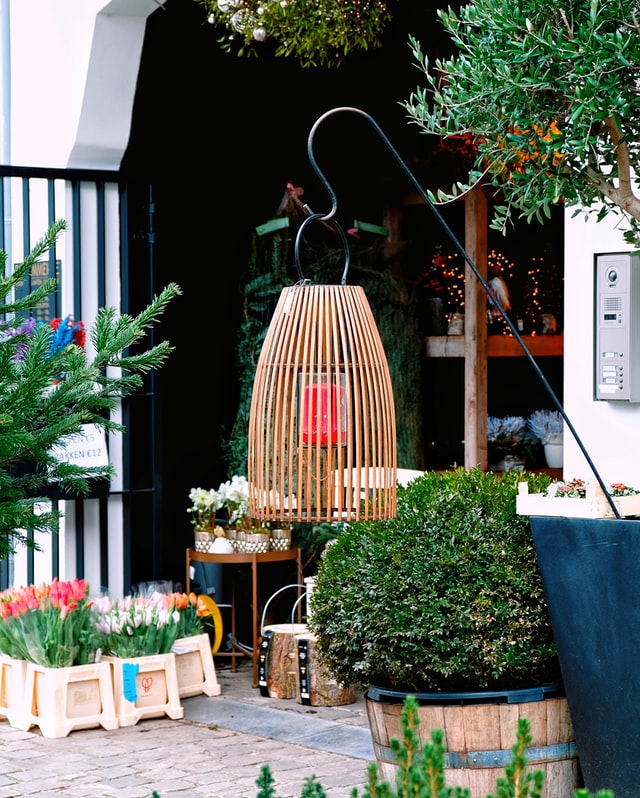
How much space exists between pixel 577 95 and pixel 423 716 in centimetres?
211

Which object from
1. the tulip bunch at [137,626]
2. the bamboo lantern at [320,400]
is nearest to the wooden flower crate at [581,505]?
the bamboo lantern at [320,400]

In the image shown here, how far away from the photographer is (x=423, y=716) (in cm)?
427

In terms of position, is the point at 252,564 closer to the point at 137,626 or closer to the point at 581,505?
the point at 137,626

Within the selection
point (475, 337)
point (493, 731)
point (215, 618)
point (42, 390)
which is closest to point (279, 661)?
point (215, 618)

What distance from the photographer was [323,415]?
3.38 m

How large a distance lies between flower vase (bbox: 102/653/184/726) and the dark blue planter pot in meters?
2.36

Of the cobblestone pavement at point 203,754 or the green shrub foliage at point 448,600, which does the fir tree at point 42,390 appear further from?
the cobblestone pavement at point 203,754

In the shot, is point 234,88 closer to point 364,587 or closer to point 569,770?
point 364,587

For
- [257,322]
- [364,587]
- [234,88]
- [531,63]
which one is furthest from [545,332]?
[531,63]

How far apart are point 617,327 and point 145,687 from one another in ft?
9.00

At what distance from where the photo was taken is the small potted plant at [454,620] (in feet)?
13.8

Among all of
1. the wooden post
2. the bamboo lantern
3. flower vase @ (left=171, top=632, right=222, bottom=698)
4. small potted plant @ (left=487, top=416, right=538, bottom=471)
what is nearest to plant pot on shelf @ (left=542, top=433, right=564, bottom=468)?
small potted plant @ (left=487, top=416, right=538, bottom=471)

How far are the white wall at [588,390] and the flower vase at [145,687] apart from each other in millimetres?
2193

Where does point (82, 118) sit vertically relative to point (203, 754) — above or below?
above
